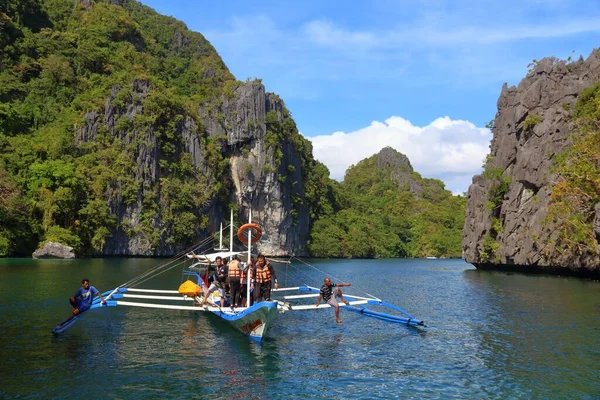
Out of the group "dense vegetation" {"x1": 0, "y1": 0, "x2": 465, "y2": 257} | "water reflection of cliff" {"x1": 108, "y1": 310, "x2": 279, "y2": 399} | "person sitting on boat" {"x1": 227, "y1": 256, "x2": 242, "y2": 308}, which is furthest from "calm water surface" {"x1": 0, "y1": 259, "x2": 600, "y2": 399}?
"dense vegetation" {"x1": 0, "y1": 0, "x2": 465, "y2": 257}

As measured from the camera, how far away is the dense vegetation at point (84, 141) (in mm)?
73438

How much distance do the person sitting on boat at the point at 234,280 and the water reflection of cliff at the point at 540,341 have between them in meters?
9.29

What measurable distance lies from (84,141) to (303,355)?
78.8 m

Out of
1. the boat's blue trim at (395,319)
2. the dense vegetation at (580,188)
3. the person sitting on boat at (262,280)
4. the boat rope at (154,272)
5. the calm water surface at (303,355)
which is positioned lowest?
the calm water surface at (303,355)

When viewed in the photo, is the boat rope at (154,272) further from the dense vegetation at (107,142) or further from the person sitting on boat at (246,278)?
the dense vegetation at (107,142)

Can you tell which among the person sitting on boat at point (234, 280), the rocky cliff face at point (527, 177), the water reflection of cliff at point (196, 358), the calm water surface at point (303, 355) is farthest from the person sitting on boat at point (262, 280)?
the rocky cliff face at point (527, 177)

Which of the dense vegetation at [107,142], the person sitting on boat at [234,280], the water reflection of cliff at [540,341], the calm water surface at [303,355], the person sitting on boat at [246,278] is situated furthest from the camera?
the dense vegetation at [107,142]

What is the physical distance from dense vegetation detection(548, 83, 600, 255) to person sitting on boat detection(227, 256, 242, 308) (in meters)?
32.3

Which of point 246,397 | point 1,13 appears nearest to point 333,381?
point 246,397

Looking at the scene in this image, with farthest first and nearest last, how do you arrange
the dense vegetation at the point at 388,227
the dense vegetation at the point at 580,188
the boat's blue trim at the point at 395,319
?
1. the dense vegetation at the point at 388,227
2. the dense vegetation at the point at 580,188
3. the boat's blue trim at the point at 395,319

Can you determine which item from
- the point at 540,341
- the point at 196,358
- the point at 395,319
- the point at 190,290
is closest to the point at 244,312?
the point at 196,358

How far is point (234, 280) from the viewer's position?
21.3 meters

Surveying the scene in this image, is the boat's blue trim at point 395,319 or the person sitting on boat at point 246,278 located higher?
the person sitting on boat at point 246,278

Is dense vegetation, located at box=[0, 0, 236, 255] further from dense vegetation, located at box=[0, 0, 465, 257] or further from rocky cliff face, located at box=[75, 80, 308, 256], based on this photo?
rocky cliff face, located at box=[75, 80, 308, 256]
